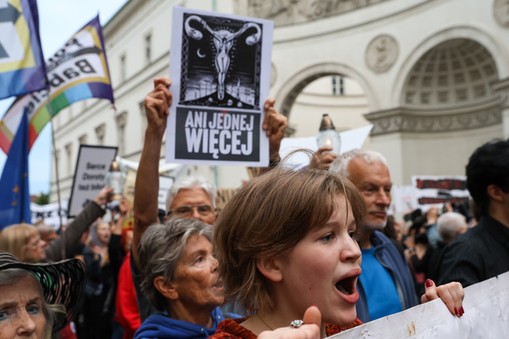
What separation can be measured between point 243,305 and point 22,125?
4.20 metres

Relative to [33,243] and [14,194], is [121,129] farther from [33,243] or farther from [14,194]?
[33,243]

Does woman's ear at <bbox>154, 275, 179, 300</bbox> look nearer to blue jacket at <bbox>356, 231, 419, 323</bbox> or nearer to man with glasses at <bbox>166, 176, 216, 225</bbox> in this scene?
man with glasses at <bbox>166, 176, 216, 225</bbox>

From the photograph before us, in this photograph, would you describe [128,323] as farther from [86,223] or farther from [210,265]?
[86,223]

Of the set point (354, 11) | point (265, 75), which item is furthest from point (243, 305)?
point (354, 11)

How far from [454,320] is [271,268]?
521mm

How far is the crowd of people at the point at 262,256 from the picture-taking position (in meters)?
1.47

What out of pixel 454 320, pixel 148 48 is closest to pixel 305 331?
pixel 454 320

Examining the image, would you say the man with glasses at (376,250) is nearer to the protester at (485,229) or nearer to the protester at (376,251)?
the protester at (376,251)

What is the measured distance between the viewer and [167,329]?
2.41 metres

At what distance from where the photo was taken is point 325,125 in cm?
412

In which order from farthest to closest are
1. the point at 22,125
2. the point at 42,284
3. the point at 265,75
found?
the point at 22,125
the point at 265,75
the point at 42,284

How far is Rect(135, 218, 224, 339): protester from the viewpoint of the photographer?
2.45 metres

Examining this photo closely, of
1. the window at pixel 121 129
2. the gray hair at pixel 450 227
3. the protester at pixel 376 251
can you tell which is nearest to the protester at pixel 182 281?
the protester at pixel 376 251

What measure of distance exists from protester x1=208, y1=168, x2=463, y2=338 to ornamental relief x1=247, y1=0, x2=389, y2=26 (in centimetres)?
1789
